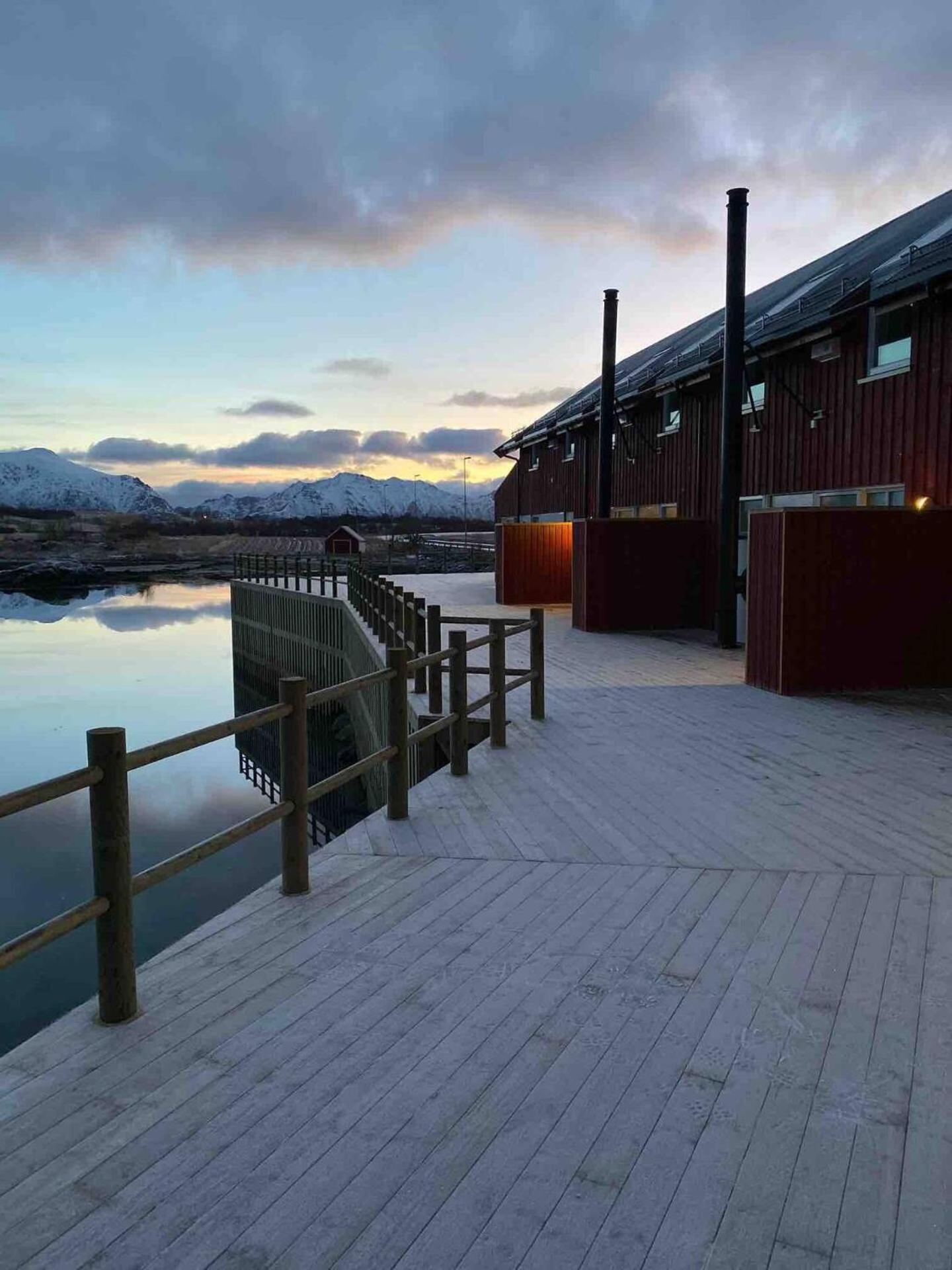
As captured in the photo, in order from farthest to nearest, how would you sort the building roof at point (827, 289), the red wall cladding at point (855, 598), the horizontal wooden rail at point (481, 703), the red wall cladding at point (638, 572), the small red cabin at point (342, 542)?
the small red cabin at point (342, 542)
the red wall cladding at point (638, 572)
the building roof at point (827, 289)
the red wall cladding at point (855, 598)
the horizontal wooden rail at point (481, 703)

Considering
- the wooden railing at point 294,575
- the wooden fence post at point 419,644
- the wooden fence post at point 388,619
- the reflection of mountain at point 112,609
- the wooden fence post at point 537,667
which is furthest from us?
the reflection of mountain at point 112,609

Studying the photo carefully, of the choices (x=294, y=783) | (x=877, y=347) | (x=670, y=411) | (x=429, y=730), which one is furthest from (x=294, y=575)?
(x=294, y=783)

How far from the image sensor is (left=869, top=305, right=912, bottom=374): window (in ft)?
39.4

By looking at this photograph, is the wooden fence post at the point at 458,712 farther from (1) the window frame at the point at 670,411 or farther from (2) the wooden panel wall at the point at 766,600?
(1) the window frame at the point at 670,411

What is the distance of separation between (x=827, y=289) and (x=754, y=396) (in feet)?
7.28

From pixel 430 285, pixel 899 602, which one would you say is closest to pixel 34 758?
pixel 899 602

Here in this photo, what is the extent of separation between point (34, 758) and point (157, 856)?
351 inches

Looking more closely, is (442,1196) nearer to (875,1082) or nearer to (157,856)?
(875,1082)

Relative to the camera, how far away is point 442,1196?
246 cm

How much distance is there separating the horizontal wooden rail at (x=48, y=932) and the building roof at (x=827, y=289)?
11070 millimetres

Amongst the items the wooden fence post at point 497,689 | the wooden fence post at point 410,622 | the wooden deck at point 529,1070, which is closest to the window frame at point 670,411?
the wooden fence post at point 410,622

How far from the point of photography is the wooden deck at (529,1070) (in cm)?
235

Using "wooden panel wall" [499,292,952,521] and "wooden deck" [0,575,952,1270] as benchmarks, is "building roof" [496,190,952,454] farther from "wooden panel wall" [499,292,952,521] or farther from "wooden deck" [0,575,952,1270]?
"wooden deck" [0,575,952,1270]

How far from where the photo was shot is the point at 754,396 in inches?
631
